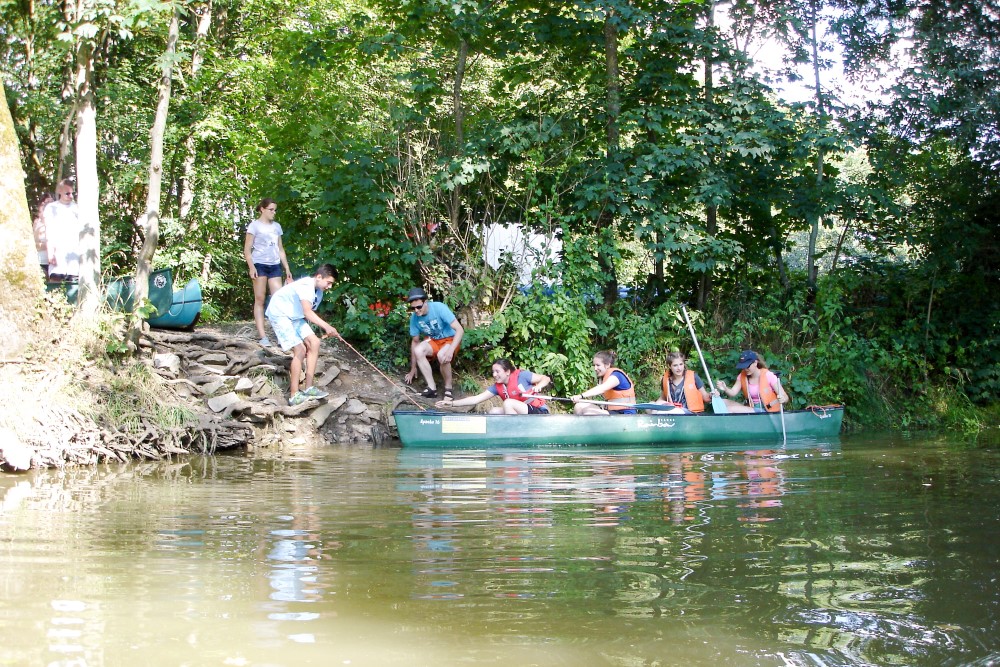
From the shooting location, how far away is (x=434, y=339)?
12469 mm

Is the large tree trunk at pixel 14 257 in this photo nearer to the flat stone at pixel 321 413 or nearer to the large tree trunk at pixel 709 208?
the flat stone at pixel 321 413

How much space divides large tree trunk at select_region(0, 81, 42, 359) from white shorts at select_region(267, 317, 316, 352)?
99.1 inches

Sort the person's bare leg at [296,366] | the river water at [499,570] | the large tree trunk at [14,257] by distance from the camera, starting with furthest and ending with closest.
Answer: the person's bare leg at [296,366] < the large tree trunk at [14,257] < the river water at [499,570]

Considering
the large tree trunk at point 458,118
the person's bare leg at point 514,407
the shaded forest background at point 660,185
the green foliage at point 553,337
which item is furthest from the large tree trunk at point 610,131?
the person's bare leg at point 514,407

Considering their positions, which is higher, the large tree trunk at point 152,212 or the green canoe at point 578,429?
the large tree trunk at point 152,212

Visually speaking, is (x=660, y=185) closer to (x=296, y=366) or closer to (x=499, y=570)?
(x=296, y=366)

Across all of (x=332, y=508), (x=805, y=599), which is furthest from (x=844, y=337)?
(x=805, y=599)

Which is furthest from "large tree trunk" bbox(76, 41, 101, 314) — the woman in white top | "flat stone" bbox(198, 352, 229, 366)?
the woman in white top

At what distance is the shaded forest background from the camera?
43.3 feet

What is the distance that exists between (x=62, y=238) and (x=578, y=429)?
19.1 feet

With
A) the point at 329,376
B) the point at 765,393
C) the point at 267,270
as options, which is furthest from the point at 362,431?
the point at 765,393

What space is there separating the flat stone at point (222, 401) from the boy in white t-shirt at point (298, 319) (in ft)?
2.60

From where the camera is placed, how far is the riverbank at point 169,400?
8609 millimetres

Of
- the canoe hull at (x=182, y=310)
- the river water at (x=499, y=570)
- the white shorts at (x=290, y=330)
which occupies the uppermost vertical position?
the canoe hull at (x=182, y=310)
